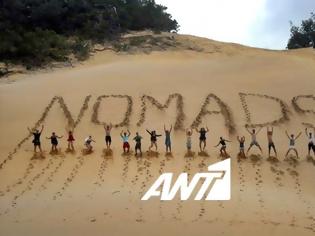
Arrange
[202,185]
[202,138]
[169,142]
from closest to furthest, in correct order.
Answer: [202,185] < [169,142] < [202,138]

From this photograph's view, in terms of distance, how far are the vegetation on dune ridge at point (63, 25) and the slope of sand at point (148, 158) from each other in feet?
6.74

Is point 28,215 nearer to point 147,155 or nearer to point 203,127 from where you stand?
point 147,155

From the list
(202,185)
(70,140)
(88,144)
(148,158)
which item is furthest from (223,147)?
(70,140)

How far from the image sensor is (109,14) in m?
46.1

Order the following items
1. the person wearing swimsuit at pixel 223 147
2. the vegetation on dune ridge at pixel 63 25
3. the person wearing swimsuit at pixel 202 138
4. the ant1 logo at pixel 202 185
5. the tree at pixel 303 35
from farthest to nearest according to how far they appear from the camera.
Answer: the tree at pixel 303 35
the vegetation on dune ridge at pixel 63 25
the person wearing swimsuit at pixel 202 138
the person wearing swimsuit at pixel 223 147
the ant1 logo at pixel 202 185

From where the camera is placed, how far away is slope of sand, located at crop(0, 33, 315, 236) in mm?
20016

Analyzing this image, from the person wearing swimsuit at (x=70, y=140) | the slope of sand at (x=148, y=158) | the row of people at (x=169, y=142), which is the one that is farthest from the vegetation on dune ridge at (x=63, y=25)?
the row of people at (x=169, y=142)

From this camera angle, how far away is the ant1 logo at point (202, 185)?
73.3 feet

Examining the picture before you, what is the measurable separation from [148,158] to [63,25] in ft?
70.5

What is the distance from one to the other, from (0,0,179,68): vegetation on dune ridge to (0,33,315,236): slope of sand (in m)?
2.06

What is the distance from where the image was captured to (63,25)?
4538cm

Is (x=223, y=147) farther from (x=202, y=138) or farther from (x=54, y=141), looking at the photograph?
(x=54, y=141)

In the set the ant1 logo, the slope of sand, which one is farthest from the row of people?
the ant1 logo

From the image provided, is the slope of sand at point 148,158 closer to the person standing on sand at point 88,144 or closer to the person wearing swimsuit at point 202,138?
the person wearing swimsuit at point 202,138
